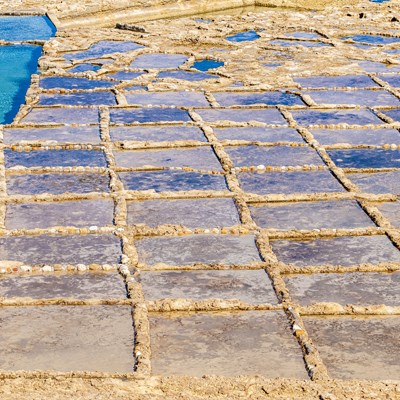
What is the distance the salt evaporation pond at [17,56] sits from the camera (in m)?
6.98

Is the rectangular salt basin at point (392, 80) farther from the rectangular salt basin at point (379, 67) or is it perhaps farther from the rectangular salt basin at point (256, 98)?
the rectangular salt basin at point (256, 98)

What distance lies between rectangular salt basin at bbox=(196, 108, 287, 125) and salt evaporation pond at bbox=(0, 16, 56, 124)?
5.36 feet

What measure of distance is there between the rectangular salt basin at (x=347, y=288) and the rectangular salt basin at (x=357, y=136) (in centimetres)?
190

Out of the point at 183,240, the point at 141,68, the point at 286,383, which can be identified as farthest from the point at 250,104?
the point at 286,383

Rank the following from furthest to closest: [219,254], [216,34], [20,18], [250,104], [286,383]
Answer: [20,18]
[216,34]
[250,104]
[219,254]
[286,383]

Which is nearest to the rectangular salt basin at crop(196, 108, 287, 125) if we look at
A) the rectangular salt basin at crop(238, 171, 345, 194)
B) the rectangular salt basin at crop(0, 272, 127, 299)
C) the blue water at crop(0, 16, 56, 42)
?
the rectangular salt basin at crop(238, 171, 345, 194)

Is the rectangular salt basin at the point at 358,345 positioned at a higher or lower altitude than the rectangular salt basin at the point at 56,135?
higher

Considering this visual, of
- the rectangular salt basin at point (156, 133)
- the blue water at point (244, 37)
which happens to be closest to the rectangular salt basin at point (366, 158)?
the rectangular salt basin at point (156, 133)

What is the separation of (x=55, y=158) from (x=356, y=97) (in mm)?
2627

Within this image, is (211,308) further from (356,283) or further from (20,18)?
(20,18)

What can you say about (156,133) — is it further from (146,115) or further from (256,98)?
(256,98)

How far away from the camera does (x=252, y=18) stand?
9961mm

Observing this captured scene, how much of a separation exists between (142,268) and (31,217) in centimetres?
85

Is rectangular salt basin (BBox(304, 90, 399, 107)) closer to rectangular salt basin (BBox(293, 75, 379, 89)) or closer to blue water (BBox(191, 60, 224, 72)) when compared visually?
rectangular salt basin (BBox(293, 75, 379, 89))
